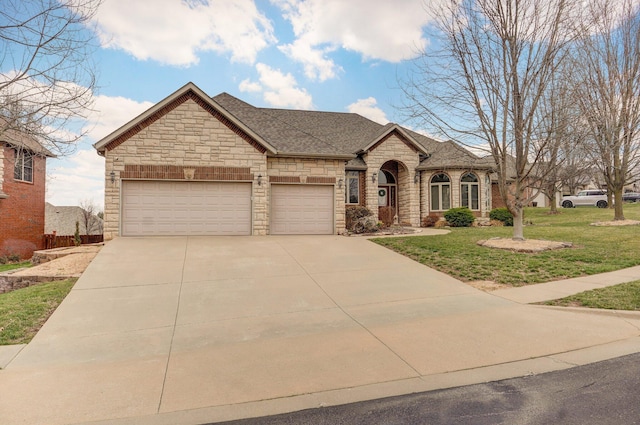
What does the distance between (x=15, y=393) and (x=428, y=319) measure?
18.7ft

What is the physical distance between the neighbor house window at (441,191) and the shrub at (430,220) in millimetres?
554

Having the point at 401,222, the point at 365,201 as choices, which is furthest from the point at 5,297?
the point at 401,222

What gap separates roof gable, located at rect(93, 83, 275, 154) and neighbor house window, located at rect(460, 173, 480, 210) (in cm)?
1259

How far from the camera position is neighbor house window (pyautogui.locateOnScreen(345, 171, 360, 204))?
807 inches

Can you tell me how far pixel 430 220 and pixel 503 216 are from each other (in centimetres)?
418

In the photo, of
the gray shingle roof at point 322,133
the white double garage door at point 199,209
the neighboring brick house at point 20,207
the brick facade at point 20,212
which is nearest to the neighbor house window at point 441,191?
the gray shingle roof at point 322,133

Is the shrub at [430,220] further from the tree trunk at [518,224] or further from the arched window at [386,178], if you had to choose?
the tree trunk at [518,224]

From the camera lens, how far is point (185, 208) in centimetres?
1448

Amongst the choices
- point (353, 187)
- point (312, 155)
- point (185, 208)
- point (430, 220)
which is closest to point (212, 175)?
point (185, 208)

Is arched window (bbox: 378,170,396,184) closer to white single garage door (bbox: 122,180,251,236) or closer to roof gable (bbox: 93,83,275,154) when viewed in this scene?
roof gable (bbox: 93,83,275,154)

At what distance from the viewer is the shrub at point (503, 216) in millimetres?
20725

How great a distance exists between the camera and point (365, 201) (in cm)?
2036

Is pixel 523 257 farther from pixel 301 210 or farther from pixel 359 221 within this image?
pixel 301 210

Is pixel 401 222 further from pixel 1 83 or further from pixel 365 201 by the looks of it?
pixel 1 83
